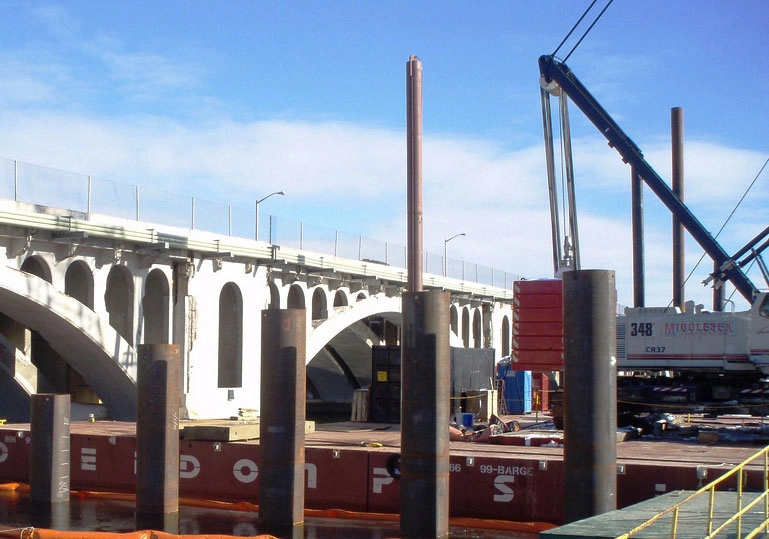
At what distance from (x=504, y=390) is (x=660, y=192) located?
1007 cm

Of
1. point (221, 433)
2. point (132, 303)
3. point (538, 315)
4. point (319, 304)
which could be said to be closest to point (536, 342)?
point (538, 315)

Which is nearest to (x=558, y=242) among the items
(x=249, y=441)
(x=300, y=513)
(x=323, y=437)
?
(x=323, y=437)

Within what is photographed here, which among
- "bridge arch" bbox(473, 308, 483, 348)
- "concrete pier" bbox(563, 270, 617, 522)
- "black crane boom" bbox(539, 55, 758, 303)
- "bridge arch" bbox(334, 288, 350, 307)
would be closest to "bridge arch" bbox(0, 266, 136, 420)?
"bridge arch" bbox(334, 288, 350, 307)

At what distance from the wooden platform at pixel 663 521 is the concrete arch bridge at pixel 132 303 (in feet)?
57.5

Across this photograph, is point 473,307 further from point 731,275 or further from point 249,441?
point 249,441

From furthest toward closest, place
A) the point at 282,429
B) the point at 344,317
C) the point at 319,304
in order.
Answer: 1. the point at 319,304
2. the point at 344,317
3. the point at 282,429

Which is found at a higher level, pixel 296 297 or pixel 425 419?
pixel 296 297

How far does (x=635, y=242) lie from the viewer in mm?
53875

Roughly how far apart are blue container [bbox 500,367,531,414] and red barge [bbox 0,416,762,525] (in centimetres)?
1601

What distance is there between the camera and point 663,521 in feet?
36.7

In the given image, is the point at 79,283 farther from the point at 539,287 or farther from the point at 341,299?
the point at 539,287

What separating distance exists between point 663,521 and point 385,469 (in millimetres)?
7029

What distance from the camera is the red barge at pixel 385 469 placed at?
52.5 ft

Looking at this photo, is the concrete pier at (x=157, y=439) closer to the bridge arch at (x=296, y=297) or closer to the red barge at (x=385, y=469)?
the red barge at (x=385, y=469)
